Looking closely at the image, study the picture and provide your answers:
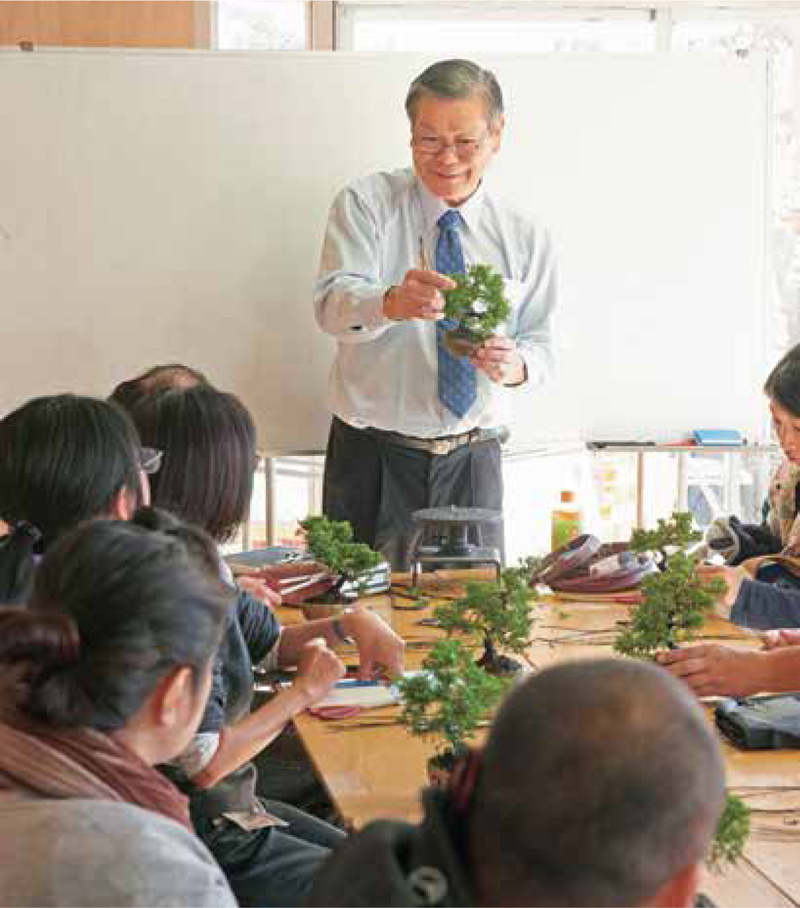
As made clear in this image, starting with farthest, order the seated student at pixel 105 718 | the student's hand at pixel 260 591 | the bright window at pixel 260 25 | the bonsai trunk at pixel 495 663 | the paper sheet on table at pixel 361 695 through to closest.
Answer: the bright window at pixel 260 25 < the student's hand at pixel 260 591 < the bonsai trunk at pixel 495 663 < the paper sheet on table at pixel 361 695 < the seated student at pixel 105 718

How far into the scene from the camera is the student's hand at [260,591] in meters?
3.09

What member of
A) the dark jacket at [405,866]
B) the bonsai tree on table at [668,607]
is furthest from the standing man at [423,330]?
the dark jacket at [405,866]

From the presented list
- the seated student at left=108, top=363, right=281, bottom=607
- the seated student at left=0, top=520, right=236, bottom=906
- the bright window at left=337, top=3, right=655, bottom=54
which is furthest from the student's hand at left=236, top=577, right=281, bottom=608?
the bright window at left=337, top=3, right=655, bottom=54

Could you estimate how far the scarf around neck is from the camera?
4.91 feet

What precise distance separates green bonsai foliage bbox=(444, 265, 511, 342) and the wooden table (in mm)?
1207

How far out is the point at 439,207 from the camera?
4.34 meters

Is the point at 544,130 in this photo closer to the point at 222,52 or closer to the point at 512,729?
the point at 222,52

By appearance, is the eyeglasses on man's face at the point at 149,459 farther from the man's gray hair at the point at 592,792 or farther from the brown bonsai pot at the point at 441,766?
the man's gray hair at the point at 592,792

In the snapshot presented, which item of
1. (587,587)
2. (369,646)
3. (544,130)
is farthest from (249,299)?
(369,646)

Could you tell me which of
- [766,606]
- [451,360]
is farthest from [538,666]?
[451,360]

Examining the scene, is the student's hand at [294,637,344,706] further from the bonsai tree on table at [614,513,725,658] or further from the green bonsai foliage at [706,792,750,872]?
the green bonsai foliage at [706,792,750,872]

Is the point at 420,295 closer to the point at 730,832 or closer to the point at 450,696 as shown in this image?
the point at 450,696

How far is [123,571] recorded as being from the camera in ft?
5.16

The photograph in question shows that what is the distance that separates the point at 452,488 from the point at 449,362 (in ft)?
1.18
